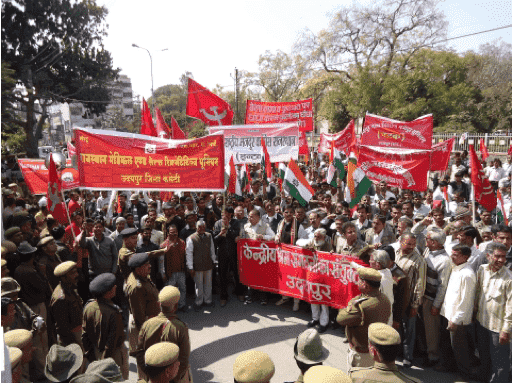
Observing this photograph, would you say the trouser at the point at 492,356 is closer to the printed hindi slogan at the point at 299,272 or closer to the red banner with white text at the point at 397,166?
the printed hindi slogan at the point at 299,272

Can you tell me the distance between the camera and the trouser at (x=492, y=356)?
4086mm

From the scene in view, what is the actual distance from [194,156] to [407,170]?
14.3 ft

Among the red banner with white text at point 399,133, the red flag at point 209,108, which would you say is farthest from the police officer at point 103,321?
the red flag at point 209,108

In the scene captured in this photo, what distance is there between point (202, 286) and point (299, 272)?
1.75 meters

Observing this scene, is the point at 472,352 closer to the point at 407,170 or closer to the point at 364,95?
the point at 407,170

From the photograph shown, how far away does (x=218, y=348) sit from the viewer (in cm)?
536

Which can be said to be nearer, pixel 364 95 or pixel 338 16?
pixel 364 95

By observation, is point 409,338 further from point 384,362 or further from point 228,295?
point 228,295

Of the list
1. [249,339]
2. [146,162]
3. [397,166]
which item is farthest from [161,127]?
[249,339]

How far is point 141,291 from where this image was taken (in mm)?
4051

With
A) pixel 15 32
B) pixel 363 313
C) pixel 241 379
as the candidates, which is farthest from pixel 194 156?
pixel 15 32

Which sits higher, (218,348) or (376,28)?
(376,28)

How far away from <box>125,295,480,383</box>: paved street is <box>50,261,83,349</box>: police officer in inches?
46.0

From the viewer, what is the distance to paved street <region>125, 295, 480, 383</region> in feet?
15.5
